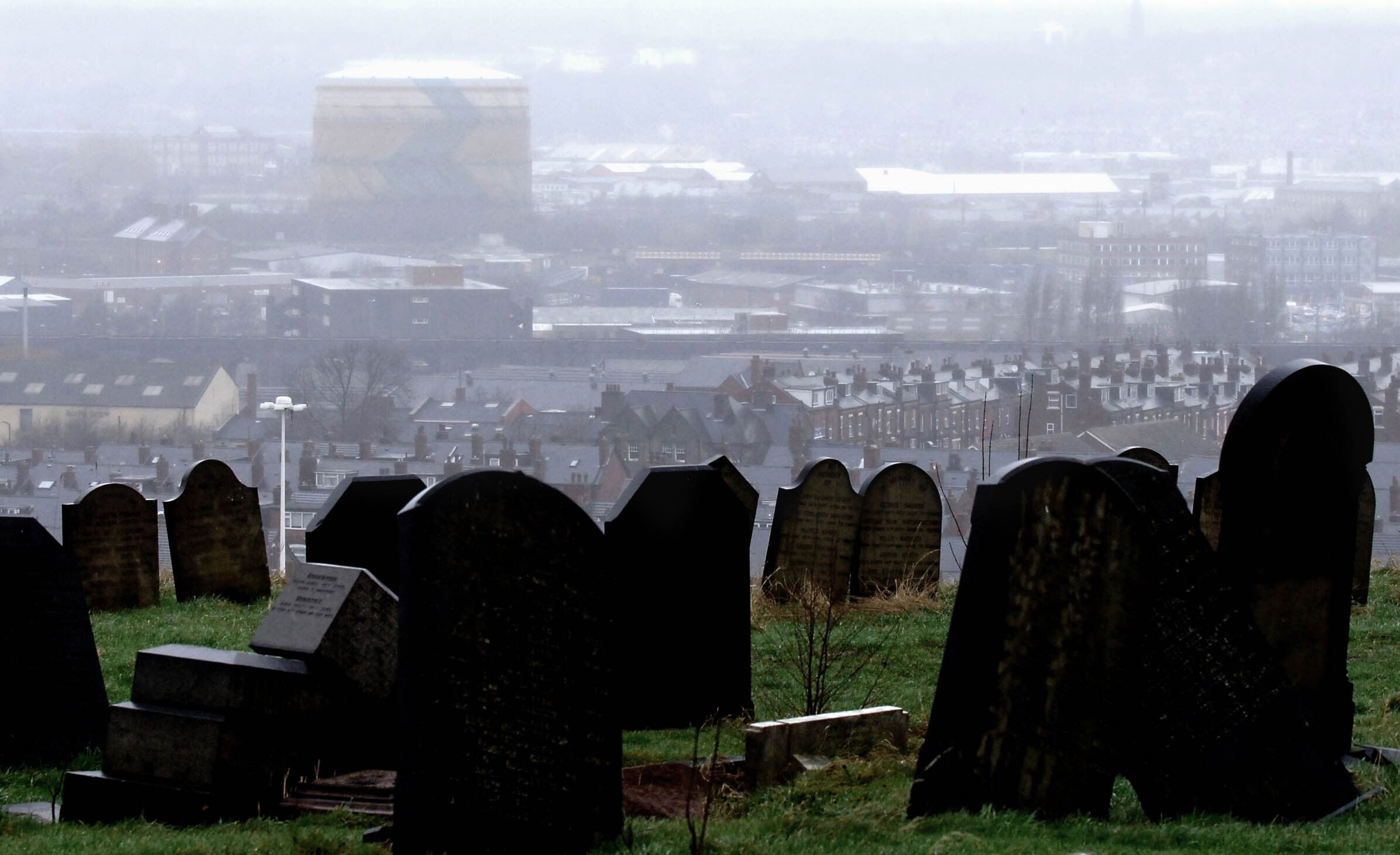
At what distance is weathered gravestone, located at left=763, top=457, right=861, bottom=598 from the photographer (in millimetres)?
9508

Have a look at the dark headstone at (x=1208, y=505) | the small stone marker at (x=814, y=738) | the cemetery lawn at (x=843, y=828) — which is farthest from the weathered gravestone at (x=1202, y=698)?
the dark headstone at (x=1208, y=505)

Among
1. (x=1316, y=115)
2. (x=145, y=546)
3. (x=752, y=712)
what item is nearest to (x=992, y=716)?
(x=752, y=712)

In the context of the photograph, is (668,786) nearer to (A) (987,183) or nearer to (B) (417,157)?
(B) (417,157)

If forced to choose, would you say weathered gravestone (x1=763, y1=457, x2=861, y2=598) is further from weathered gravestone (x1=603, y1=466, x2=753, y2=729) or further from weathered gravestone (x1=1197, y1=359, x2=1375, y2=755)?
weathered gravestone (x1=1197, y1=359, x2=1375, y2=755)

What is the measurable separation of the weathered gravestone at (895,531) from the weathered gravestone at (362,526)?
401cm

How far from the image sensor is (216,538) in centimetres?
1001

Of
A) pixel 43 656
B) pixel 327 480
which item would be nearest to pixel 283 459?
pixel 43 656

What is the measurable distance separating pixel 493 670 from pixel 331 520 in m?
2.44

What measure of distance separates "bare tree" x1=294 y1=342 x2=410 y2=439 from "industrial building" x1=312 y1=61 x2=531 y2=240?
30.0 metres

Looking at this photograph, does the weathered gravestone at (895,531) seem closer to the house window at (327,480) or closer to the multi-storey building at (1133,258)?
the house window at (327,480)

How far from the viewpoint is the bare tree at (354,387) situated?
133ft

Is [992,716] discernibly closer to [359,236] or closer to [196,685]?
[196,685]

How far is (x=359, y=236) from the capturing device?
259 ft

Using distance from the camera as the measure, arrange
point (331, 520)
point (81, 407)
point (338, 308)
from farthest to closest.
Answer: point (338, 308) < point (81, 407) < point (331, 520)
